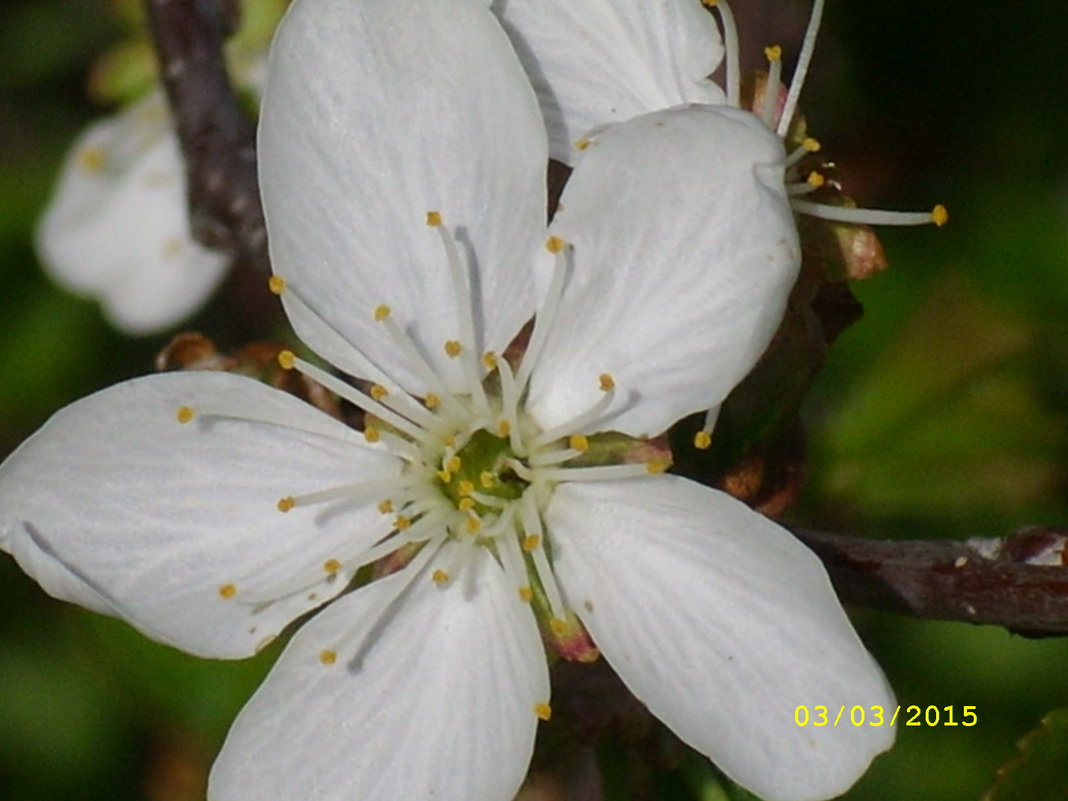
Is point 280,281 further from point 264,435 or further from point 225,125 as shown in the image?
point 225,125

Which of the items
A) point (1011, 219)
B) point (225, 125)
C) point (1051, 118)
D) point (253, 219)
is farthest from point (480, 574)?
point (1051, 118)

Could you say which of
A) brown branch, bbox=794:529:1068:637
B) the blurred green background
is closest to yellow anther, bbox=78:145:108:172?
the blurred green background

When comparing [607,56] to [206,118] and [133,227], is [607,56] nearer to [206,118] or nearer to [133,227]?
[206,118]

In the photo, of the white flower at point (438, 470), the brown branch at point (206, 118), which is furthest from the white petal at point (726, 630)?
the brown branch at point (206, 118)

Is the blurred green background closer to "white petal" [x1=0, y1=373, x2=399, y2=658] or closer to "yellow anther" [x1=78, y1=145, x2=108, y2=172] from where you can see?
"yellow anther" [x1=78, y1=145, x2=108, y2=172]

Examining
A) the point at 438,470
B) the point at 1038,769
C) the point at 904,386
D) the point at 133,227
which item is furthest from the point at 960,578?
the point at 133,227

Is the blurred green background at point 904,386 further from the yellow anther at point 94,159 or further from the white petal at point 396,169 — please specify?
the white petal at point 396,169
